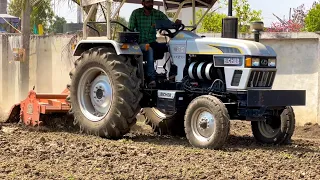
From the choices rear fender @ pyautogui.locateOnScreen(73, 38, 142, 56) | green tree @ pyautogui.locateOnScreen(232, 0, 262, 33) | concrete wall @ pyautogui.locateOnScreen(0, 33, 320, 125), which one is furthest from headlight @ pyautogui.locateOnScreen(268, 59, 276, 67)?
green tree @ pyautogui.locateOnScreen(232, 0, 262, 33)

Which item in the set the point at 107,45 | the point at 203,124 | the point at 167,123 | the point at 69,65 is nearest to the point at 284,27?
the point at 69,65

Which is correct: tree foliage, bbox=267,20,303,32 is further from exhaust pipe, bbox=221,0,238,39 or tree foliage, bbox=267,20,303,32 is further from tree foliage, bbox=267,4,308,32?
exhaust pipe, bbox=221,0,238,39

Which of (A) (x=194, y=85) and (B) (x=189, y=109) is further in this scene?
(A) (x=194, y=85)

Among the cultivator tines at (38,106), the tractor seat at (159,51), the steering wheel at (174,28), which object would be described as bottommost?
the cultivator tines at (38,106)

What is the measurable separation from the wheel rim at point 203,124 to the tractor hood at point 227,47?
903 millimetres

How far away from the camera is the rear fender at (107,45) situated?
8.88 metres

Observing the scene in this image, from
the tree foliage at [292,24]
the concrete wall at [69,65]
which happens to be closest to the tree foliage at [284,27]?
the tree foliage at [292,24]

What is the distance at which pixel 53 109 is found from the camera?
9.87 metres

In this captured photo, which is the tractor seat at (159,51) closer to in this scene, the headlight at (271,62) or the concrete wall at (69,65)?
the headlight at (271,62)

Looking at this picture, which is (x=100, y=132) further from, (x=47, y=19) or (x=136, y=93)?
(x=47, y=19)

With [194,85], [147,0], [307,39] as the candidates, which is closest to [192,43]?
[194,85]

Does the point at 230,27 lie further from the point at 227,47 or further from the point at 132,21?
the point at 132,21

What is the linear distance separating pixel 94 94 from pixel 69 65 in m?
6.15

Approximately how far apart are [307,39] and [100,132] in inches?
200
